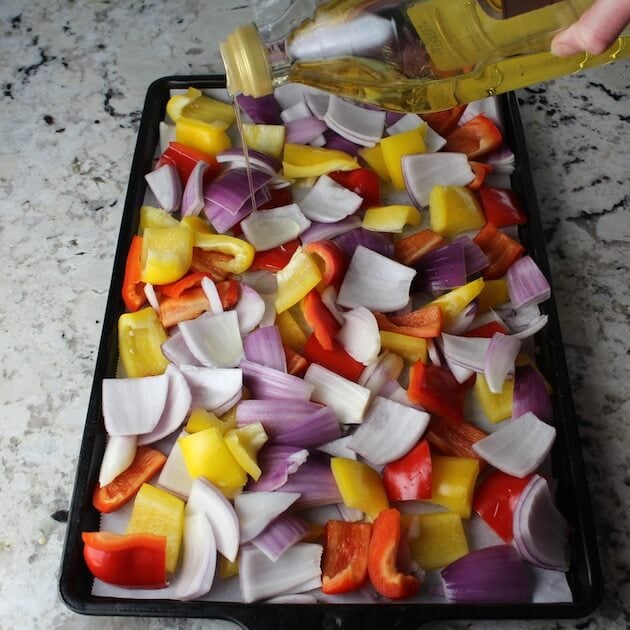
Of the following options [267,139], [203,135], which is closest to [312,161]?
[267,139]

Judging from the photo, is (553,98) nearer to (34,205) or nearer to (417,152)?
(417,152)

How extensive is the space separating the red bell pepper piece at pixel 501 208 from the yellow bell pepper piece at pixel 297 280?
0.33 meters

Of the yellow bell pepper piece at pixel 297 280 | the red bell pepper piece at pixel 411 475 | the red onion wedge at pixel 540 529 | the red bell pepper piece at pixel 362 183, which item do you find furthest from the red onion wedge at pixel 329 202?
the red onion wedge at pixel 540 529

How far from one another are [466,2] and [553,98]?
0.67m

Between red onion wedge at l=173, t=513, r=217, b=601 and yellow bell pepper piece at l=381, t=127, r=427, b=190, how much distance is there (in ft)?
2.28

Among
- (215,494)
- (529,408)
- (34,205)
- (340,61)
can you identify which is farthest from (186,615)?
(34,205)

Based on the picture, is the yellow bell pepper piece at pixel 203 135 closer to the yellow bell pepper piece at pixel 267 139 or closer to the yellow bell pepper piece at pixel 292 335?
the yellow bell pepper piece at pixel 267 139

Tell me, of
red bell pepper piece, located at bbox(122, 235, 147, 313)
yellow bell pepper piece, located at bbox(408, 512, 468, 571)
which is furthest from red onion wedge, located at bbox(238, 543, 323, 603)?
red bell pepper piece, located at bbox(122, 235, 147, 313)

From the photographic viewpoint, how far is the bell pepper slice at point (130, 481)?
43.7 inches

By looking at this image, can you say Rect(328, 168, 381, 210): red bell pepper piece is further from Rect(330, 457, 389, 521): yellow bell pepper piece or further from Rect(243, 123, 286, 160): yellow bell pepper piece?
Rect(330, 457, 389, 521): yellow bell pepper piece

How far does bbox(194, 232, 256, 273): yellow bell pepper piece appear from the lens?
134 cm

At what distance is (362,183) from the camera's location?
1427mm

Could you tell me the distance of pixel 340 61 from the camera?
1.09m

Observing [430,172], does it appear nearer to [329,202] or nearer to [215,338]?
[329,202]
